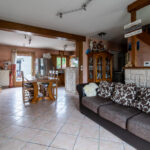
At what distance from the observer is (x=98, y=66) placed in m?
4.34

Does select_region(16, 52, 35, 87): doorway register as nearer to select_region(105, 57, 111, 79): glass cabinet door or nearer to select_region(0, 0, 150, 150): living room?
select_region(0, 0, 150, 150): living room

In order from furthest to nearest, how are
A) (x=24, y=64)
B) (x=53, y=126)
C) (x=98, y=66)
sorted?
(x=24, y=64) < (x=98, y=66) < (x=53, y=126)

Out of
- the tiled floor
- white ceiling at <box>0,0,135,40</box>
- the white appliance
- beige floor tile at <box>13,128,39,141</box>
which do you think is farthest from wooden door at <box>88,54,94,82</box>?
the white appliance

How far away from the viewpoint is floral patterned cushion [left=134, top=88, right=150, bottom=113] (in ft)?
5.42

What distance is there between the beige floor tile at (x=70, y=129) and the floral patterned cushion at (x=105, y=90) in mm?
918

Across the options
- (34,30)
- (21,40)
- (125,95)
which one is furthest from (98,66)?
(21,40)

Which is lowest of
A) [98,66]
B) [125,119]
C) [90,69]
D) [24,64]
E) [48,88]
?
[125,119]

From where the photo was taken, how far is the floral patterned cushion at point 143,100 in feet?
5.42

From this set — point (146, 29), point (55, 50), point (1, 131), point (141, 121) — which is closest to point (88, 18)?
point (146, 29)

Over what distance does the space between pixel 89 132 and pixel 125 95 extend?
3.13 ft

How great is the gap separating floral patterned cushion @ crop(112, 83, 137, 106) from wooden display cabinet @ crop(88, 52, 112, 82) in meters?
2.15

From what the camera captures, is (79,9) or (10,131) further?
(79,9)

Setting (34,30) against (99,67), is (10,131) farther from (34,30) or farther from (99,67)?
(99,67)

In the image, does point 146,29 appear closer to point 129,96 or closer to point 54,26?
point 129,96
